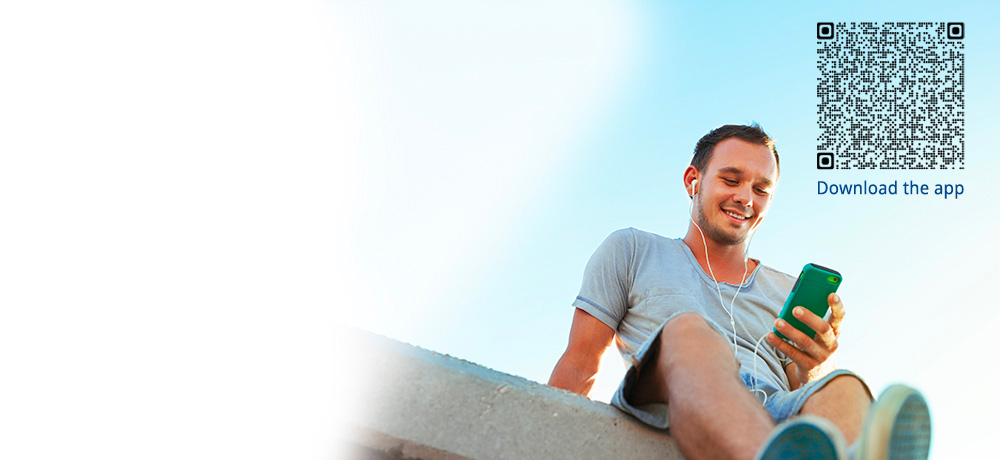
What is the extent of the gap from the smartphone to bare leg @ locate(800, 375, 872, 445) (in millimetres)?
519

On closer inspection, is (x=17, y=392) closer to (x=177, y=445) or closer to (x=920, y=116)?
(x=177, y=445)

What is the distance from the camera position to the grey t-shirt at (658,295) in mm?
2631

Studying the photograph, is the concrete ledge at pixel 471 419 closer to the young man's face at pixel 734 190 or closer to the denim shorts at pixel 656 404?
the denim shorts at pixel 656 404

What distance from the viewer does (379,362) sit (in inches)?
72.6

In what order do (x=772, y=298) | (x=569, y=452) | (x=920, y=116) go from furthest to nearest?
(x=920, y=116) < (x=772, y=298) < (x=569, y=452)

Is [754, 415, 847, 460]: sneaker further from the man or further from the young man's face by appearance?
the young man's face

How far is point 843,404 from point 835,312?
688 mm

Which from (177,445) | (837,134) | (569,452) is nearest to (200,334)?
(177,445)

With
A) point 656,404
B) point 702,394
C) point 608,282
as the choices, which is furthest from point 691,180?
point 702,394

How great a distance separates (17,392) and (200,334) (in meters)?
0.39

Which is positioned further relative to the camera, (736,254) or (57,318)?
(736,254)

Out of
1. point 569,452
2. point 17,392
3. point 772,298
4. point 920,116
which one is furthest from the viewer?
point 920,116

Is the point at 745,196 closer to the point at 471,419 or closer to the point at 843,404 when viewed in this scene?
the point at 843,404

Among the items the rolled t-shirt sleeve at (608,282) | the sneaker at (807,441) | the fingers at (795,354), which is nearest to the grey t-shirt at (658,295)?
the rolled t-shirt sleeve at (608,282)
